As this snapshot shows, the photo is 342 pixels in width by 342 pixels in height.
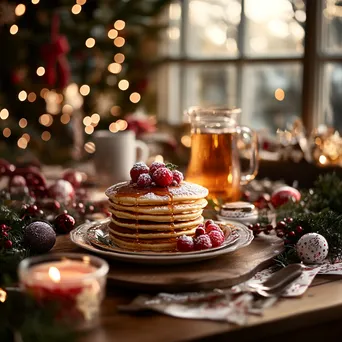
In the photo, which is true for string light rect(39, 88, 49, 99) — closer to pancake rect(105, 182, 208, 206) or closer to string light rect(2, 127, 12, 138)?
string light rect(2, 127, 12, 138)

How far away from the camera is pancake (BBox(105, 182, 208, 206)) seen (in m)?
1.30

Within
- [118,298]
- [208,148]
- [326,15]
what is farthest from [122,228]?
[326,15]

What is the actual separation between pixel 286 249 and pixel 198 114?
1.53 ft

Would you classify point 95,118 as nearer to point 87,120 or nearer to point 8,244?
point 87,120

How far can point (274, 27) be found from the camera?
10.4 ft

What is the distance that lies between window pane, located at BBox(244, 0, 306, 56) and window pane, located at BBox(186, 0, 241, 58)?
8 cm

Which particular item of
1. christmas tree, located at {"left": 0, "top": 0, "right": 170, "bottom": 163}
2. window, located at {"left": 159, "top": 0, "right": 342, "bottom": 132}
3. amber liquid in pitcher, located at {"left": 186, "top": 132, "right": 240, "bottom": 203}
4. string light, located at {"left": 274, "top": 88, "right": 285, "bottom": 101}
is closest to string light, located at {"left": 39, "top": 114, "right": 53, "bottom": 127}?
christmas tree, located at {"left": 0, "top": 0, "right": 170, "bottom": 163}

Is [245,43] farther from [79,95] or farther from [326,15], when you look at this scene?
[79,95]

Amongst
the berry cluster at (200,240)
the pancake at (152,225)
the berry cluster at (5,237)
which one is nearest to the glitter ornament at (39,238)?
the berry cluster at (5,237)

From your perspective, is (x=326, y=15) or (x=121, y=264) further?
(x=326, y=15)

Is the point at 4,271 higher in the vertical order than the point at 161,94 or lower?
lower

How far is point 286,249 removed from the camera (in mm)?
1435

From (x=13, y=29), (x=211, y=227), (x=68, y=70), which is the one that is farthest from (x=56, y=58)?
(x=211, y=227)

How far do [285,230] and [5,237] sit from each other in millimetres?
583
